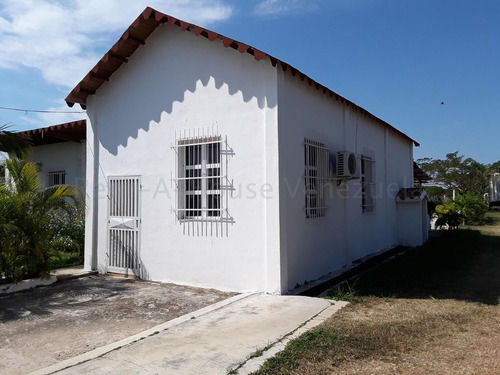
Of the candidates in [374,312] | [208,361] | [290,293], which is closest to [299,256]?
[290,293]

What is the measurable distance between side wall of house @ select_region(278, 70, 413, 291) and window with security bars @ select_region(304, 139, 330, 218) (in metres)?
0.15

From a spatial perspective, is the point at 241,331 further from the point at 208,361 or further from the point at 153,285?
the point at 153,285

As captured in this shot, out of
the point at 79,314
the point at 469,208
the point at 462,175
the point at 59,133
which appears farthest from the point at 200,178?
the point at 462,175

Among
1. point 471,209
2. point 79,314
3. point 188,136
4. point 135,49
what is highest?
point 135,49

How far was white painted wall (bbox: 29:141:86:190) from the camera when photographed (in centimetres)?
1105

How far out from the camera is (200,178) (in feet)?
22.6

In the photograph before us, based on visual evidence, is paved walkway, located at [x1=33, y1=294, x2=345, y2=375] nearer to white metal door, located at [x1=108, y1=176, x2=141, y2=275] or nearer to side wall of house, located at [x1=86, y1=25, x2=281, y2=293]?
side wall of house, located at [x1=86, y1=25, x2=281, y2=293]

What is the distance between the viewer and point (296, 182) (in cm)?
654

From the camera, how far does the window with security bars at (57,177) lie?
1155 cm

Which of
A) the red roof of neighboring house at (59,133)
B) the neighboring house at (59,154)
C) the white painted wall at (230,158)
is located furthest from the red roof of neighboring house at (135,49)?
the neighboring house at (59,154)

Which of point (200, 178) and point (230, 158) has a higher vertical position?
point (230, 158)

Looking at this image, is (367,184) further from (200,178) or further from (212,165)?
(200,178)

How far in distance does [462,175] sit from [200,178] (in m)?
36.5

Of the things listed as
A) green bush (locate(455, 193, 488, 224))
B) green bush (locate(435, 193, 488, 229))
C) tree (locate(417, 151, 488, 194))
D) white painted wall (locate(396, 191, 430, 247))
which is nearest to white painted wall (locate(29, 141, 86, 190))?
white painted wall (locate(396, 191, 430, 247))
